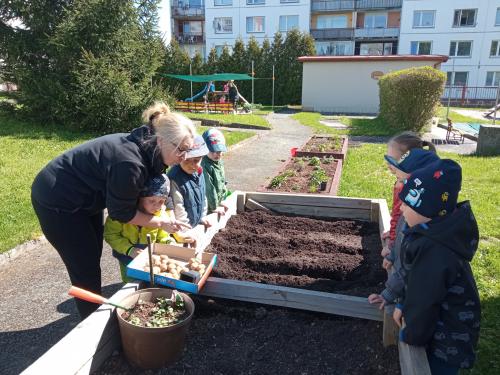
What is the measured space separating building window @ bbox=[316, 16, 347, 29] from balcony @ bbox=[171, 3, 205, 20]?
14.1 metres

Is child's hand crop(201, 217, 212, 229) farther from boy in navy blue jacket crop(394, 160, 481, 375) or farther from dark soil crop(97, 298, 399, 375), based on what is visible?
boy in navy blue jacket crop(394, 160, 481, 375)

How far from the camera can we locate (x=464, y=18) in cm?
3897

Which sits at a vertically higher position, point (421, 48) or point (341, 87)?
point (421, 48)

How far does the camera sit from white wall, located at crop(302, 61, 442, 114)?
25.6 meters

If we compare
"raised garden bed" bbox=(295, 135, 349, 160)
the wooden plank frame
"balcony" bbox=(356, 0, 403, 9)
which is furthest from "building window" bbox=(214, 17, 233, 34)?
the wooden plank frame

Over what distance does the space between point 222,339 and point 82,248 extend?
3.76ft

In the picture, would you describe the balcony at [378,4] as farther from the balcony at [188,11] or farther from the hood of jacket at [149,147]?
the hood of jacket at [149,147]

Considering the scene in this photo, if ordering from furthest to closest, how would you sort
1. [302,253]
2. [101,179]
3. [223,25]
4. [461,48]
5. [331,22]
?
[223,25], [331,22], [461,48], [302,253], [101,179]

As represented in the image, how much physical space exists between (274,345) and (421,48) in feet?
146

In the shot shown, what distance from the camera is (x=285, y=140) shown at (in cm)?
1392

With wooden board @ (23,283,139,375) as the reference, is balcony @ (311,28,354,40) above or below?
A: above

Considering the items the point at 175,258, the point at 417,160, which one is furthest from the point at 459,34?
the point at 175,258

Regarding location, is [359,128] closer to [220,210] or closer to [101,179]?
[220,210]

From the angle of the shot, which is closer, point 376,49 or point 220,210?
point 220,210
